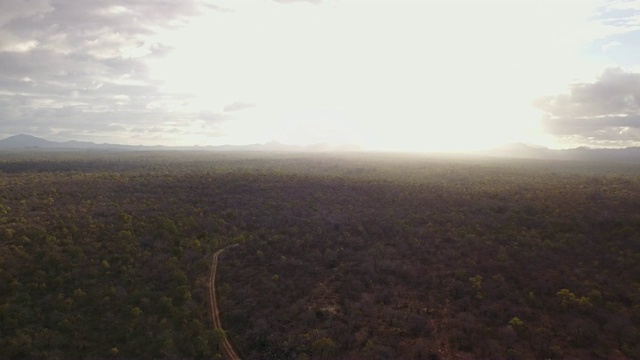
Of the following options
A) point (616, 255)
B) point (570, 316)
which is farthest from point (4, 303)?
point (616, 255)

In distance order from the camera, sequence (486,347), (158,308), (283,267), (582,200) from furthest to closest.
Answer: (582,200), (283,267), (158,308), (486,347)

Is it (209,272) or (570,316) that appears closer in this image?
(570,316)

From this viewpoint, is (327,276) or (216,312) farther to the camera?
(327,276)

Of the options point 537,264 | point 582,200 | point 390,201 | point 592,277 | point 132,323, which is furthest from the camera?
point 390,201

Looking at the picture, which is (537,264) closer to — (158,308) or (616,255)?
(616,255)

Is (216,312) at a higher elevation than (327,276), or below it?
below

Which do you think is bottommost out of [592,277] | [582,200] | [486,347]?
[486,347]

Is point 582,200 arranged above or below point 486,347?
above
